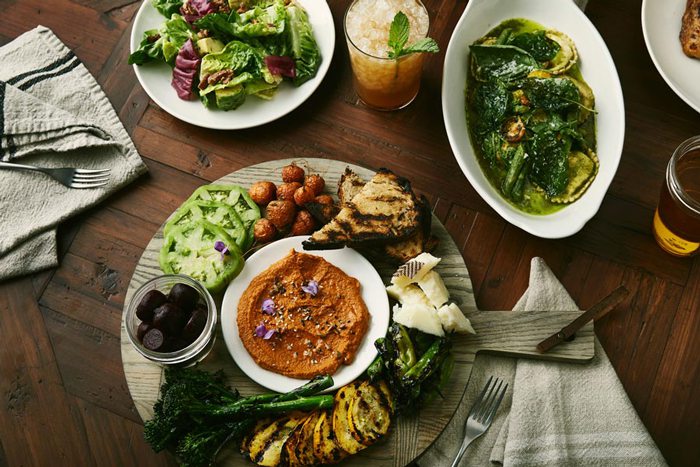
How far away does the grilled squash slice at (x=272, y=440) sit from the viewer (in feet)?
9.66

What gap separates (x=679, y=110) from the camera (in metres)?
3.65

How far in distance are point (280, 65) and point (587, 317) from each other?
1.89 m

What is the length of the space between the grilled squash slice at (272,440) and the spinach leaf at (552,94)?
183cm

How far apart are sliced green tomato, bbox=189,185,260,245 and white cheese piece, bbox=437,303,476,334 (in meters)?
0.98

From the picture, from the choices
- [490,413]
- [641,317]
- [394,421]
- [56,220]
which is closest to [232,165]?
[56,220]

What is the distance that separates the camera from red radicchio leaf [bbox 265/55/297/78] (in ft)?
11.7

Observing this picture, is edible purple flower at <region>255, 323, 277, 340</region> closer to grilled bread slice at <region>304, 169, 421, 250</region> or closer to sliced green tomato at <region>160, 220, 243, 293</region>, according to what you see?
sliced green tomato at <region>160, 220, 243, 293</region>

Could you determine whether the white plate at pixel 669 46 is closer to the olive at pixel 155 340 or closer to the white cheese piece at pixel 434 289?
the white cheese piece at pixel 434 289

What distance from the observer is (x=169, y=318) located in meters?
2.97

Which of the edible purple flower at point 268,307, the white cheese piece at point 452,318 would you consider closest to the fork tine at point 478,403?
the white cheese piece at point 452,318

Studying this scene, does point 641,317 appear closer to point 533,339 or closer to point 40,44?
point 533,339

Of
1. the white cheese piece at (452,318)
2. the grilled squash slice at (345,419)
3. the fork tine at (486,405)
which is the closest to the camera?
the grilled squash slice at (345,419)

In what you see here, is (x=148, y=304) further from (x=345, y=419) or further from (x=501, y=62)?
(x=501, y=62)

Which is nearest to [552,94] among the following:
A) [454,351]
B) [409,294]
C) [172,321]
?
[409,294]
